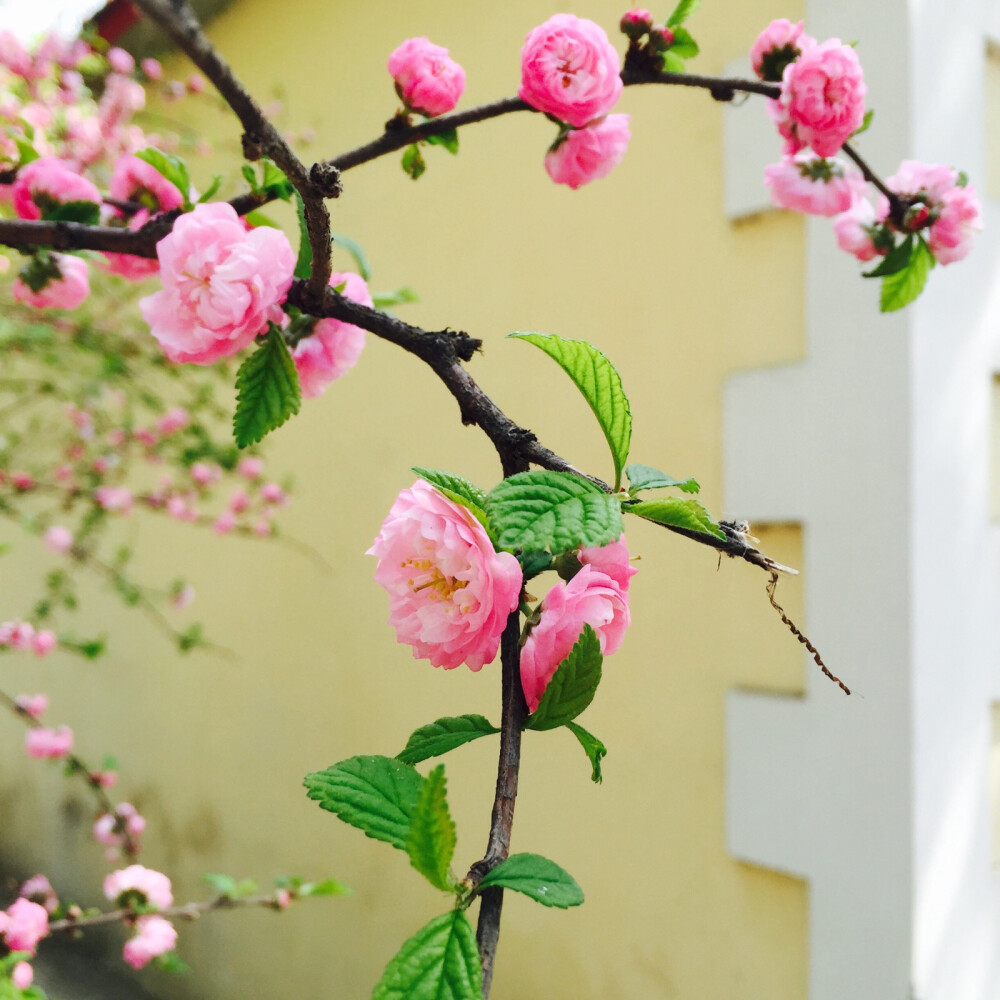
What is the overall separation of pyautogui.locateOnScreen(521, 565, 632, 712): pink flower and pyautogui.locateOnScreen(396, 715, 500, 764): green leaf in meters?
0.03

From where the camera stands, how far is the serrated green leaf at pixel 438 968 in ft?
0.70

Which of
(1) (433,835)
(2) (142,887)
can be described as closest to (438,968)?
(1) (433,835)

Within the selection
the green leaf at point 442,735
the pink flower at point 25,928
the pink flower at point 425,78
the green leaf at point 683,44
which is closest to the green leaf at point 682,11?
the green leaf at point 683,44

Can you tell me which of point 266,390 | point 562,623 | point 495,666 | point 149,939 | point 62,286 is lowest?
point 149,939

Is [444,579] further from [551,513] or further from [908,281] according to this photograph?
[908,281]

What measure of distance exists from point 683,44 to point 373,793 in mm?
549

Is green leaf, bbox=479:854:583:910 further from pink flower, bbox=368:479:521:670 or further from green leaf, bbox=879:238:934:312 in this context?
green leaf, bbox=879:238:934:312

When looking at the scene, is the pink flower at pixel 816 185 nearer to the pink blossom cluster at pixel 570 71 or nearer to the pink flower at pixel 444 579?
the pink blossom cluster at pixel 570 71

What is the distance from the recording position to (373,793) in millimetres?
268

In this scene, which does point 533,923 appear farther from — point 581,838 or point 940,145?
point 940,145

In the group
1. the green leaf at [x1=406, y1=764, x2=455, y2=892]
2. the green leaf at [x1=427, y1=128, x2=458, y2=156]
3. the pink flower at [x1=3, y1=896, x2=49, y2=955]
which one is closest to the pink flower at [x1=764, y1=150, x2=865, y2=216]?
the green leaf at [x1=427, y1=128, x2=458, y2=156]

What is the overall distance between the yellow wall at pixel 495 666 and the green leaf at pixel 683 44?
498mm

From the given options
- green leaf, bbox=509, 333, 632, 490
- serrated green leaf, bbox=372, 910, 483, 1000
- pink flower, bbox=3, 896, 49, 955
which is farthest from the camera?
pink flower, bbox=3, 896, 49, 955

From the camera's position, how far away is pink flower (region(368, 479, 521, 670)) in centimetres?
28
